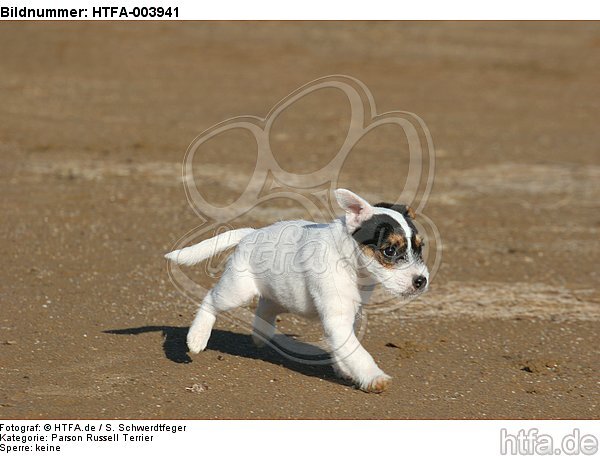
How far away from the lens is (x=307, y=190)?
14.2 meters

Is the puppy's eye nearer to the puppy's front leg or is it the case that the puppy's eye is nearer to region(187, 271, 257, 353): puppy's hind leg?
the puppy's front leg

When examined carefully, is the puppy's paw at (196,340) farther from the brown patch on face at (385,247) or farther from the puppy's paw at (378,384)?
the brown patch on face at (385,247)

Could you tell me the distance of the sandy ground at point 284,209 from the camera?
750 cm

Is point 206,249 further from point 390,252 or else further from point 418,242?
point 418,242

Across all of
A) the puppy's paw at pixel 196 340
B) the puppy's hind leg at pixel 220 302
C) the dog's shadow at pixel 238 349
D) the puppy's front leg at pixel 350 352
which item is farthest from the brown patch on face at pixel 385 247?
the puppy's paw at pixel 196 340

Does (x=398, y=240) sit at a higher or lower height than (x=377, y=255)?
higher

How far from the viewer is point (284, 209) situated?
1298 centimetres

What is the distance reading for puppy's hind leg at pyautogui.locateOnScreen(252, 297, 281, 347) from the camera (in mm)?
7828

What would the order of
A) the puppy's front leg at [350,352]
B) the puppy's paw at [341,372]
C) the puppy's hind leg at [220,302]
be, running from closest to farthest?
1. the puppy's front leg at [350,352]
2. the puppy's paw at [341,372]
3. the puppy's hind leg at [220,302]

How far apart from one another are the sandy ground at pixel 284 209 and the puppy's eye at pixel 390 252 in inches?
42.5

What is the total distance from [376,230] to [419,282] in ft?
1.45

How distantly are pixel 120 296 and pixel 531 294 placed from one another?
3964 mm

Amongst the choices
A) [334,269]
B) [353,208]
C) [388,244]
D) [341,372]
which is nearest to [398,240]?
[388,244]

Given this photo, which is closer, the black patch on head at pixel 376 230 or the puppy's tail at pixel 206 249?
the black patch on head at pixel 376 230
